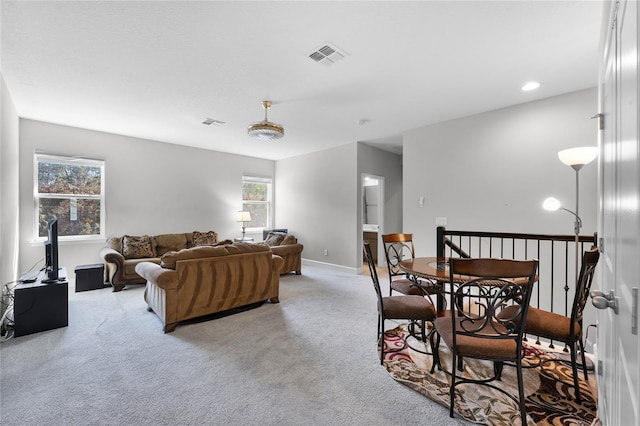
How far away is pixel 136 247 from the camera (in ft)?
16.1

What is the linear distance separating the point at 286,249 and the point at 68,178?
3896mm

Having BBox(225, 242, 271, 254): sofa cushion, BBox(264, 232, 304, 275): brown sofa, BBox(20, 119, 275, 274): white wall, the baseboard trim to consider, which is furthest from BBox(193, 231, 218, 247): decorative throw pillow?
BBox(225, 242, 271, 254): sofa cushion

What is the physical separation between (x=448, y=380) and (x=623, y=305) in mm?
1557

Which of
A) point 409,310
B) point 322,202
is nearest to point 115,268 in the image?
point 322,202

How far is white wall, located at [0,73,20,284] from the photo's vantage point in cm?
295

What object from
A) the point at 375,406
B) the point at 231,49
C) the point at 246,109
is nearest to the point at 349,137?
the point at 246,109

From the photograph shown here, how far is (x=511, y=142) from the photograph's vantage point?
3.76m

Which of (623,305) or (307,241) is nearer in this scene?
(623,305)

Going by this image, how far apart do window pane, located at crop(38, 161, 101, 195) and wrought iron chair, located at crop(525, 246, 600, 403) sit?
6.41 meters

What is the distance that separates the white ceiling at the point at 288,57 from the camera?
2.02 metres

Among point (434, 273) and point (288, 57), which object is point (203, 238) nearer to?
point (288, 57)

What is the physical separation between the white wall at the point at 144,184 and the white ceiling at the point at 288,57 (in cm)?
59

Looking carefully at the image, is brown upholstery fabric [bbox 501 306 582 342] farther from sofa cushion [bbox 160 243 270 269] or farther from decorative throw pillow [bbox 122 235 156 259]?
decorative throw pillow [bbox 122 235 156 259]

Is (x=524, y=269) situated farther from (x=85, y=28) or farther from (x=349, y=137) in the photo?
(x=349, y=137)
